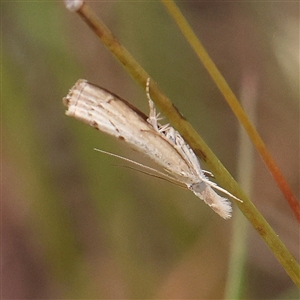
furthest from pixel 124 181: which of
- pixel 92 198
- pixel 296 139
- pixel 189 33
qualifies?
pixel 189 33

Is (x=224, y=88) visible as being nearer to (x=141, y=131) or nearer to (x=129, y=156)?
(x=141, y=131)

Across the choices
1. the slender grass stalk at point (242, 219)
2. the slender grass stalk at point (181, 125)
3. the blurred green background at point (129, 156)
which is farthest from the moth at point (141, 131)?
the blurred green background at point (129, 156)

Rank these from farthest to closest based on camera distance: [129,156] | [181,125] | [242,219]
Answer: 1. [129,156]
2. [242,219]
3. [181,125]

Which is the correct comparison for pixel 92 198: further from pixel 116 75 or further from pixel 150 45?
pixel 150 45

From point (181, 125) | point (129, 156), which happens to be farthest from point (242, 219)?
point (181, 125)

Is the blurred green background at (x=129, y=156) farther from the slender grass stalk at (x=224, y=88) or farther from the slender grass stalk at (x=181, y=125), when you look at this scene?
the slender grass stalk at (x=181, y=125)
